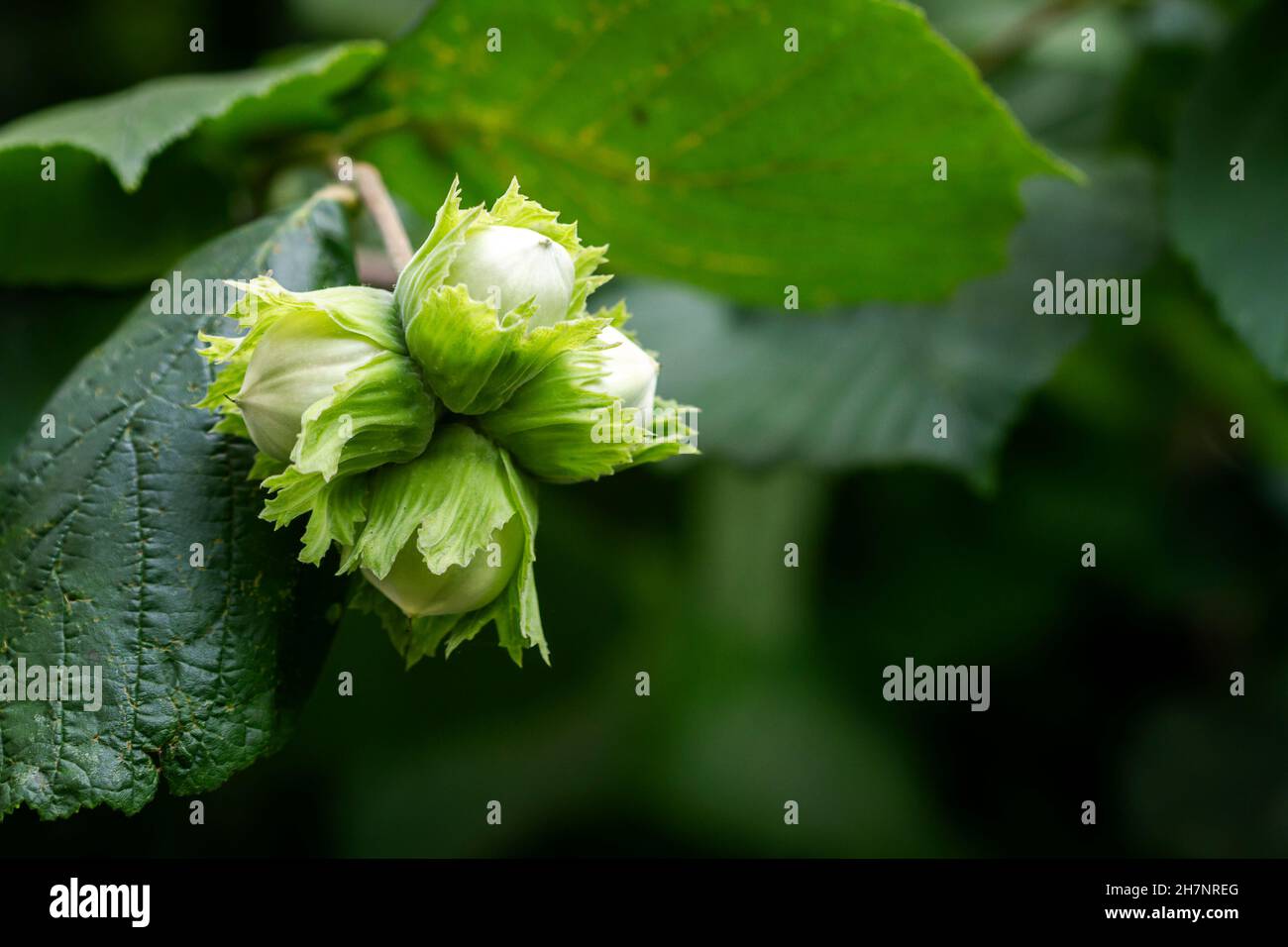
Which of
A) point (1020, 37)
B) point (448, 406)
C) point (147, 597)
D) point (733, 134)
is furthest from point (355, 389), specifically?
point (1020, 37)

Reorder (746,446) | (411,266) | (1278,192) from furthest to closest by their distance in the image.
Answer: (746,446)
(1278,192)
(411,266)

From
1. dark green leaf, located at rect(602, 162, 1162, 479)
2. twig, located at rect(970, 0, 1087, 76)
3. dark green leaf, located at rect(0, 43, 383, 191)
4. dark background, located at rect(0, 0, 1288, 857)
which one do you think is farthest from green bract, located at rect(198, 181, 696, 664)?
twig, located at rect(970, 0, 1087, 76)

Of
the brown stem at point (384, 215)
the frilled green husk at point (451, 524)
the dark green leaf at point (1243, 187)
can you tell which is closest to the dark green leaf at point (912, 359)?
the dark green leaf at point (1243, 187)

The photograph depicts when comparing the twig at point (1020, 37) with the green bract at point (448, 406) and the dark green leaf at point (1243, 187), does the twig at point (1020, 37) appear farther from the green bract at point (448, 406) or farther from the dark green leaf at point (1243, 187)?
the green bract at point (448, 406)

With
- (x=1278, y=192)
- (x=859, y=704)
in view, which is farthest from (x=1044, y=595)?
(x=1278, y=192)

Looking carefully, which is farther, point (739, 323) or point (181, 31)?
point (181, 31)

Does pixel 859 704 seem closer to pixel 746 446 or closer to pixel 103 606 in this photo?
pixel 746 446

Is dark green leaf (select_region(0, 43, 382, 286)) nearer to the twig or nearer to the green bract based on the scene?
the green bract
